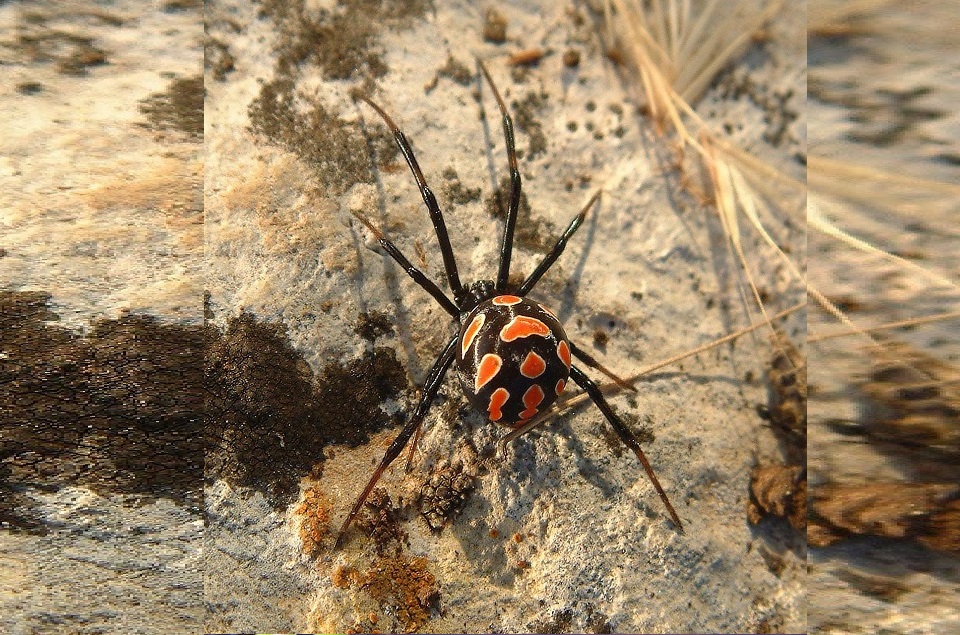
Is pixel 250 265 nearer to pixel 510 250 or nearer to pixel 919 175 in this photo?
pixel 510 250

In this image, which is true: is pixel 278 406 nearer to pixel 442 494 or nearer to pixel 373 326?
pixel 373 326

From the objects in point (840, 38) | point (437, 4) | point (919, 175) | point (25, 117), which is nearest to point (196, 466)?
point (25, 117)

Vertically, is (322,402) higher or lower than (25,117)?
lower

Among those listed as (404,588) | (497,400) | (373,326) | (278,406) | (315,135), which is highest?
(315,135)

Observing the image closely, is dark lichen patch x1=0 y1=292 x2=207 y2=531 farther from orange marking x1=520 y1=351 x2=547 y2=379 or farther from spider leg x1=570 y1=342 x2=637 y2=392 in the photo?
spider leg x1=570 y1=342 x2=637 y2=392

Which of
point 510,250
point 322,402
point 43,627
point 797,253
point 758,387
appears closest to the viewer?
point 43,627

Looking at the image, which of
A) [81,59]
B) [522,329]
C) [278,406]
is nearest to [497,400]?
[522,329]

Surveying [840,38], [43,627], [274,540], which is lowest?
[43,627]

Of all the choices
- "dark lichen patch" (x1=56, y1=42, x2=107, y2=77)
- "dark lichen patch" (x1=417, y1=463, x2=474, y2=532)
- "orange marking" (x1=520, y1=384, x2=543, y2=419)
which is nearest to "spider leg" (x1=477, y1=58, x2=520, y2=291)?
"orange marking" (x1=520, y1=384, x2=543, y2=419)
